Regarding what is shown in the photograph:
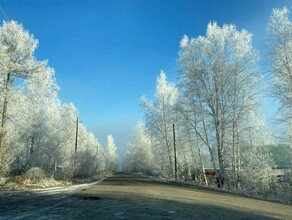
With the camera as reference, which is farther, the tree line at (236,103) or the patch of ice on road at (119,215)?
the tree line at (236,103)

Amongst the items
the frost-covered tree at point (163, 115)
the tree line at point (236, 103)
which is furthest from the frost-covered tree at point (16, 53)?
the frost-covered tree at point (163, 115)

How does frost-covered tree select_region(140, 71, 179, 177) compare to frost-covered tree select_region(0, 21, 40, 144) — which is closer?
frost-covered tree select_region(0, 21, 40, 144)

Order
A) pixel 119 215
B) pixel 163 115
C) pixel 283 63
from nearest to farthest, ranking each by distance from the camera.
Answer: pixel 119 215 < pixel 283 63 < pixel 163 115

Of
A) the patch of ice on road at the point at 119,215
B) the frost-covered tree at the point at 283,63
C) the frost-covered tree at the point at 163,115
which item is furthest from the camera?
the frost-covered tree at the point at 163,115

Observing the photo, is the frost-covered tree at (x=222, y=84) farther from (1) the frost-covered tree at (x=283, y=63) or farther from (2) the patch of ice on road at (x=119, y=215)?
(2) the patch of ice on road at (x=119, y=215)

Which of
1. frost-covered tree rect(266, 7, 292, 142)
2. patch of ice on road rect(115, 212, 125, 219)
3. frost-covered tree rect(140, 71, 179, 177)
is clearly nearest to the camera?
patch of ice on road rect(115, 212, 125, 219)

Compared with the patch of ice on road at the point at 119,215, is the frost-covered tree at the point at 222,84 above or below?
above

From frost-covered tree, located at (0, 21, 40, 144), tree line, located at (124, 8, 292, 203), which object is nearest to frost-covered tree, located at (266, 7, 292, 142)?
tree line, located at (124, 8, 292, 203)

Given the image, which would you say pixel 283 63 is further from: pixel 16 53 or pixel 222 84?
pixel 16 53

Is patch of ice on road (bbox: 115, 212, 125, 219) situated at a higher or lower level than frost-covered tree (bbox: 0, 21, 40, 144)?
lower

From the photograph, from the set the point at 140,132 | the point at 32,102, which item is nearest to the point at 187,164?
the point at 32,102

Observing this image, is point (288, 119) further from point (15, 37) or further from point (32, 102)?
point (15, 37)

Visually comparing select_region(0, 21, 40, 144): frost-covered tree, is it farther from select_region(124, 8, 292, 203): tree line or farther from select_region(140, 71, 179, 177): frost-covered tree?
select_region(140, 71, 179, 177): frost-covered tree

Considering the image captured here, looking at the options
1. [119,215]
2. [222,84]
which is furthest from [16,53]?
[119,215]
